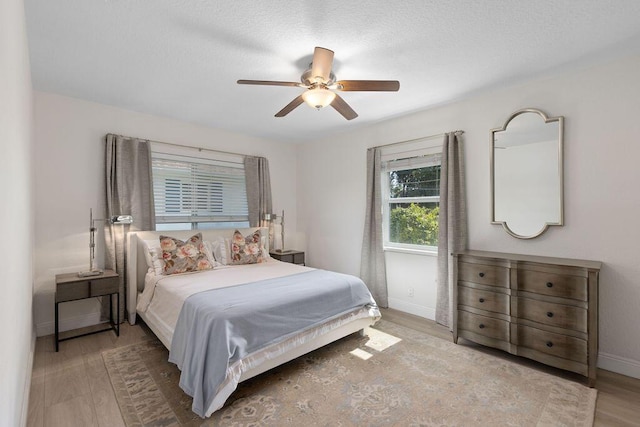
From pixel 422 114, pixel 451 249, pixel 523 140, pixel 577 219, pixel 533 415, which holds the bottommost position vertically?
pixel 533 415

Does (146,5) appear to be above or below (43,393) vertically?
above

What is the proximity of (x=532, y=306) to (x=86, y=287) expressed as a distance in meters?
4.12

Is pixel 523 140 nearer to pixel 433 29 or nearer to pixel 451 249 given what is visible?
pixel 451 249

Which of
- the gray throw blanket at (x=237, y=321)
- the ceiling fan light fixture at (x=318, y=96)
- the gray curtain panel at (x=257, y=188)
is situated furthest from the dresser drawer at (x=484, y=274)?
the gray curtain panel at (x=257, y=188)

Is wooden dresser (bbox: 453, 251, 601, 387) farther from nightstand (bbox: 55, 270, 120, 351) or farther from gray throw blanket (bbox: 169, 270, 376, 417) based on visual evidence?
nightstand (bbox: 55, 270, 120, 351)

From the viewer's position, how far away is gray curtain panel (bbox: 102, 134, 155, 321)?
137 inches

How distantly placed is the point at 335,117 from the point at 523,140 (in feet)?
6.87

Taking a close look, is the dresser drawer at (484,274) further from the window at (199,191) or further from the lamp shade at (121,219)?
the lamp shade at (121,219)

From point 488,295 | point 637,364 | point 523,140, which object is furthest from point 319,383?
point 523,140

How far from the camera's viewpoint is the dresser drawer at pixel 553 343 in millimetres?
2322

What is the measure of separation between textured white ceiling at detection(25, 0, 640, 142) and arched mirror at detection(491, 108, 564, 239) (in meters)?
0.45

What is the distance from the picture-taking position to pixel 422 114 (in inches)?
146

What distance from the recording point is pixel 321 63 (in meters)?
2.09

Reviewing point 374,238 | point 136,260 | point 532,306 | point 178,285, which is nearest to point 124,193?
point 136,260
